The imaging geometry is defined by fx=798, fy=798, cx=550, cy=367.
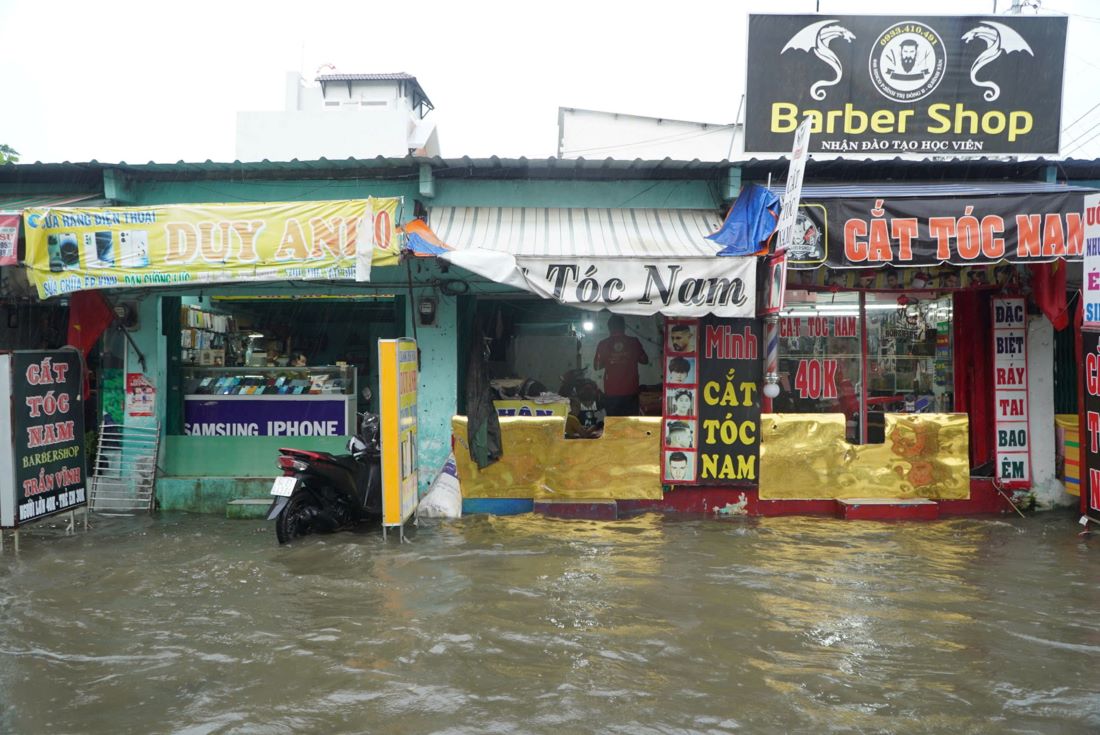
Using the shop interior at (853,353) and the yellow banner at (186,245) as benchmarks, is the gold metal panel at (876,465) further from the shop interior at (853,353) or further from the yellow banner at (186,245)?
the yellow banner at (186,245)

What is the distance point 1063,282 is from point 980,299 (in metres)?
1.41

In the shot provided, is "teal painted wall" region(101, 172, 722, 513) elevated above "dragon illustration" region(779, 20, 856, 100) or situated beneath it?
situated beneath

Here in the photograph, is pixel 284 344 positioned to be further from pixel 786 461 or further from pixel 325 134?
pixel 325 134

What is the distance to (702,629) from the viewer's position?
5.18m

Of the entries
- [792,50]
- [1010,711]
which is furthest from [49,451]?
[792,50]

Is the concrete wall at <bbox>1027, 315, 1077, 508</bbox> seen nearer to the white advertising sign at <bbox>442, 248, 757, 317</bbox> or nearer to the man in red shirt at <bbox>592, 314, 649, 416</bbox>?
the white advertising sign at <bbox>442, 248, 757, 317</bbox>

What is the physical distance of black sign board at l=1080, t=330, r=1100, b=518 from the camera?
24.7 feet

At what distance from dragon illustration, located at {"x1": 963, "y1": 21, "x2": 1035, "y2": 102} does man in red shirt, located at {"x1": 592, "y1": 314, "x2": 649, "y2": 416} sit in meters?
5.43

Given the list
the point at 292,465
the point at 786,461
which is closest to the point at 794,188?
the point at 786,461

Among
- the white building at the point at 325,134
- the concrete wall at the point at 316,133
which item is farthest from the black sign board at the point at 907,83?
the concrete wall at the point at 316,133

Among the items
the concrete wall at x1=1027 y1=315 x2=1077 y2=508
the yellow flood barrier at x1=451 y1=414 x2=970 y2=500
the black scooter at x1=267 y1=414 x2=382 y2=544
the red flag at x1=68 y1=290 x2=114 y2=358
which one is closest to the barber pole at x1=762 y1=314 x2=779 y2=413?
the yellow flood barrier at x1=451 y1=414 x2=970 y2=500

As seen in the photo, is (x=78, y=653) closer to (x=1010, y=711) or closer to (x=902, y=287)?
(x=1010, y=711)

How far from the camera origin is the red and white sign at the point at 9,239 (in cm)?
760

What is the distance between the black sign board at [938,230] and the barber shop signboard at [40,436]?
7.29 m
